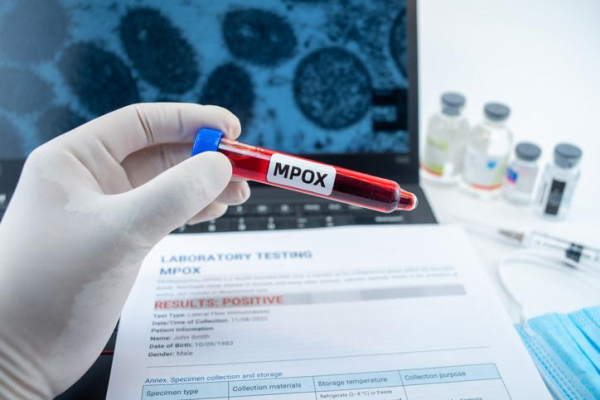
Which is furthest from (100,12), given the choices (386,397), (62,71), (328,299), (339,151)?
(386,397)

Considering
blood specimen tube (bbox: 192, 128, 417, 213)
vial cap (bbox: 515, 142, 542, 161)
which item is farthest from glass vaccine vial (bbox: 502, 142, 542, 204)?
blood specimen tube (bbox: 192, 128, 417, 213)

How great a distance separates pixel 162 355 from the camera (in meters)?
0.56

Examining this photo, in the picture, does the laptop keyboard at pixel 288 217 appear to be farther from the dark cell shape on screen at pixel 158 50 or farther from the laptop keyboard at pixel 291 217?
the dark cell shape on screen at pixel 158 50

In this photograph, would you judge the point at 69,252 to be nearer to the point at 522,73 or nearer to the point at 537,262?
the point at 537,262

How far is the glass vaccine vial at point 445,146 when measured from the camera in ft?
2.82

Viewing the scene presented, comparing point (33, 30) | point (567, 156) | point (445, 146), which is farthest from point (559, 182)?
point (33, 30)

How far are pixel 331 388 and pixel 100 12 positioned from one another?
0.56m

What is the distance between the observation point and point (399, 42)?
2.56 feet

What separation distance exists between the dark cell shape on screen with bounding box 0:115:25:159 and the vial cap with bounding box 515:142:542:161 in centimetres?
70

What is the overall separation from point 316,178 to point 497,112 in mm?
372

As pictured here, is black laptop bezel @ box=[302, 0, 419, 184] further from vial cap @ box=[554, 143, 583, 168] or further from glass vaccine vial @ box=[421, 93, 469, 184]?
vial cap @ box=[554, 143, 583, 168]

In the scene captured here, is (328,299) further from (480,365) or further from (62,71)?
(62,71)

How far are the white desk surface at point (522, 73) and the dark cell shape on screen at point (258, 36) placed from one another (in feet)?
1.02

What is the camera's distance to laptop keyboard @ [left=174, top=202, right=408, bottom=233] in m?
0.74
